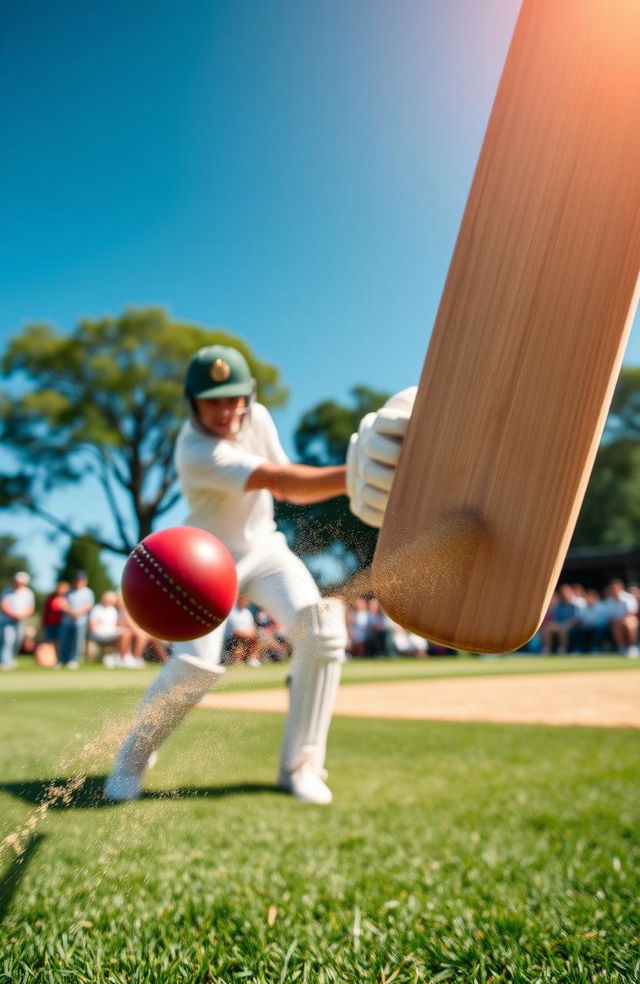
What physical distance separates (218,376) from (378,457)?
2.91 feet

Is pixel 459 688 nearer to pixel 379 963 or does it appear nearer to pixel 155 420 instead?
pixel 379 963

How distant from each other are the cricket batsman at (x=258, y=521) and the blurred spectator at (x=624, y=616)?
17.6 meters

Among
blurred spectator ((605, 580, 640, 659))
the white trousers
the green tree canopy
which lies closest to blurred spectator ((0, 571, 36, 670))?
the white trousers

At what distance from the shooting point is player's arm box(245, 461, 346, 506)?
2039 millimetres

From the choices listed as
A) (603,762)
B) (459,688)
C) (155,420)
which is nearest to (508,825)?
(603,762)

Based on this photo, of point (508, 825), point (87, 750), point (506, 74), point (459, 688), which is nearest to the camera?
point (506, 74)

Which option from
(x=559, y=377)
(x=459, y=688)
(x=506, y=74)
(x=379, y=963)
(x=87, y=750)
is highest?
(x=506, y=74)

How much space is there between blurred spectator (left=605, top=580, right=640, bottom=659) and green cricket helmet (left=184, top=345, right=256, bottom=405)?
18.6 meters

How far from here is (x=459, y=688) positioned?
432 inches

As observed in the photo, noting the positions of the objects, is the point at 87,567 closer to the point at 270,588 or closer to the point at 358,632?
the point at 358,632

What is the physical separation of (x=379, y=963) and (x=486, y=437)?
4.19 ft

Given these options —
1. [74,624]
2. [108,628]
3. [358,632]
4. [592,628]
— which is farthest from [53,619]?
[592,628]

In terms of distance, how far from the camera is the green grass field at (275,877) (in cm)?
175

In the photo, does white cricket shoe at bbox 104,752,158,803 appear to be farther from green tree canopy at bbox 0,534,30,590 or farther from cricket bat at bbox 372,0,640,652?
green tree canopy at bbox 0,534,30,590
